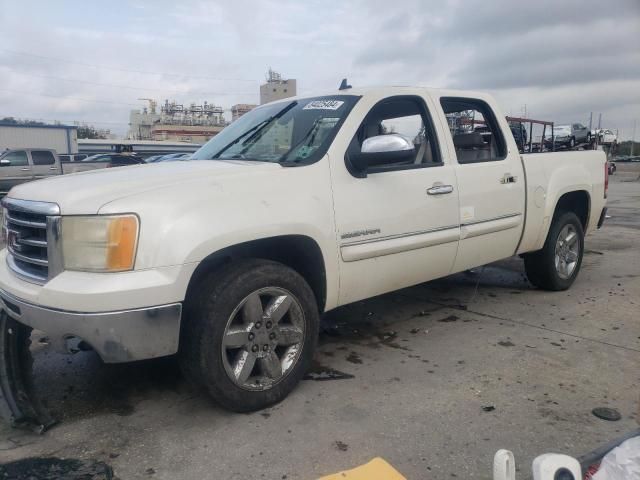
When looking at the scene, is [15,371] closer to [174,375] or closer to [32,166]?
[174,375]

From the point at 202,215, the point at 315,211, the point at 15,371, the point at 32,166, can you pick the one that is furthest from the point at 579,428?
the point at 32,166

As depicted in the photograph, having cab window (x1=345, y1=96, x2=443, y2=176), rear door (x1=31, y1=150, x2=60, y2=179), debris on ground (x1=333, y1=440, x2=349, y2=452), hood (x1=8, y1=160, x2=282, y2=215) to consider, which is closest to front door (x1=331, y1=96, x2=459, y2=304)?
cab window (x1=345, y1=96, x2=443, y2=176)

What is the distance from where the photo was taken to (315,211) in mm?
3240

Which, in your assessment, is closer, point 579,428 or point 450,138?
point 579,428

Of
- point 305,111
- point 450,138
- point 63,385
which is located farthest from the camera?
point 450,138

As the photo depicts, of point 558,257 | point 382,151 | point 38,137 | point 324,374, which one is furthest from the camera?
point 38,137

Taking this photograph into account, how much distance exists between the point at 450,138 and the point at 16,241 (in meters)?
3.10

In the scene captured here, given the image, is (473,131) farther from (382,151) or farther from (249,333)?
(249,333)

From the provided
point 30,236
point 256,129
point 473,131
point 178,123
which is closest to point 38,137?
point 178,123

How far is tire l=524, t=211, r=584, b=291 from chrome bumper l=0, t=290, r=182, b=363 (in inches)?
155

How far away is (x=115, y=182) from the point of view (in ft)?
9.64

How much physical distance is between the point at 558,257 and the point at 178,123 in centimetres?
7903

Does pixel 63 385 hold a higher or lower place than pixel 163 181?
lower

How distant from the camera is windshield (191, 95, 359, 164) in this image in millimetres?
3531
